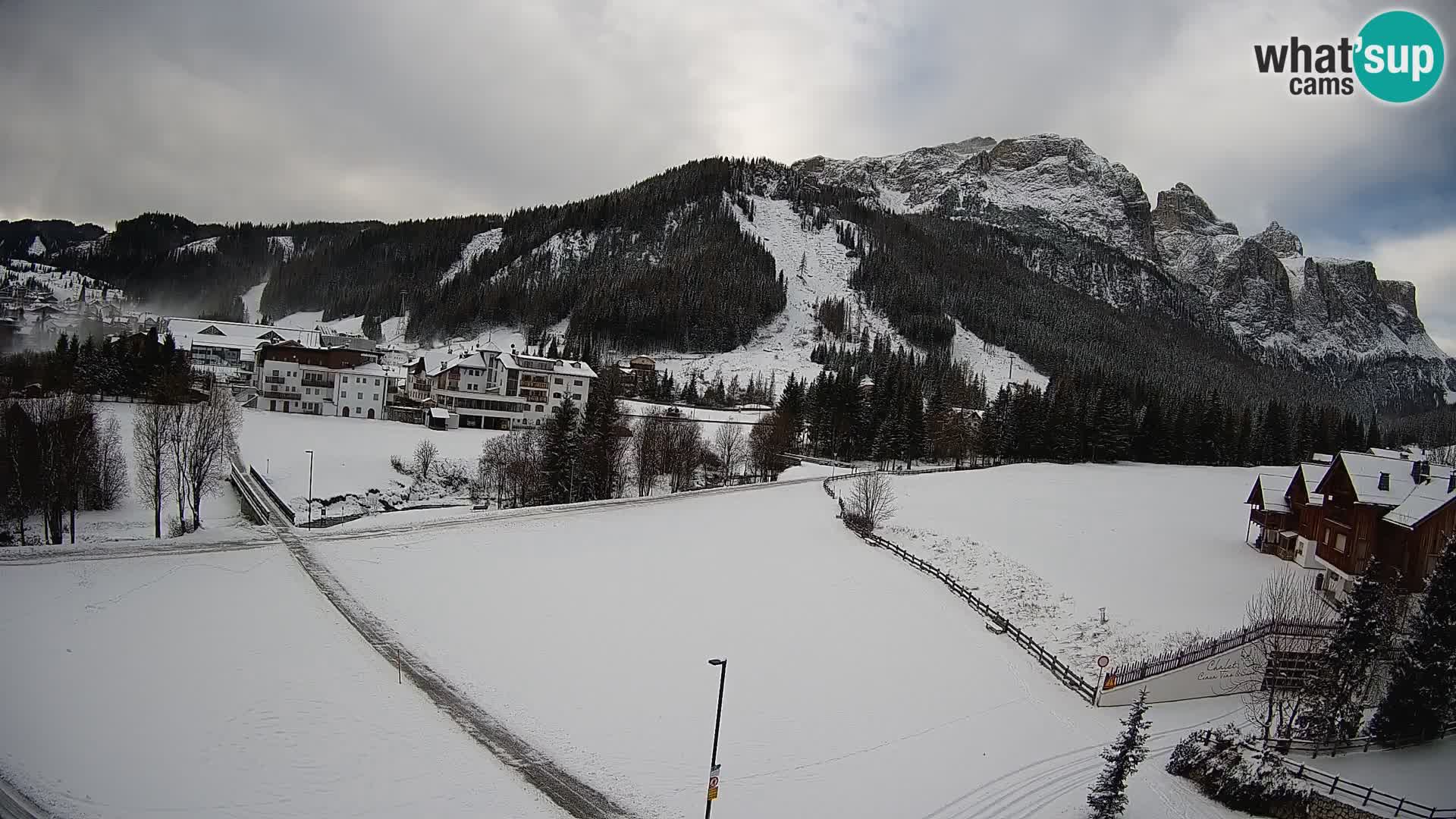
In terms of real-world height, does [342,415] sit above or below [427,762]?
above

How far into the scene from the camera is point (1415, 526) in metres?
29.0

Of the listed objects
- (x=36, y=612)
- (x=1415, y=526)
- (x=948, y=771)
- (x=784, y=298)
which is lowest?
(x=948, y=771)

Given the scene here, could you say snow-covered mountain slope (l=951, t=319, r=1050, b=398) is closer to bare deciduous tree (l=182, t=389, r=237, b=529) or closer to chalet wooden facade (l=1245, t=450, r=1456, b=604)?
chalet wooden facade (l=1245, t=450, r=1456, b=604)

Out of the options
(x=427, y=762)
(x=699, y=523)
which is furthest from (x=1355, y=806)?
(x=699, y=523)

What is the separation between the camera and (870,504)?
1767 inches

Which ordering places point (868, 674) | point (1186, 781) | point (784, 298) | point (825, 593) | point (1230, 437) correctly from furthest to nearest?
point (784, 298)
point (1230, 437)
point (825, 593)
point (868, 674)
point (1186, 781)

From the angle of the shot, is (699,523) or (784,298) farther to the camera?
(784,298)

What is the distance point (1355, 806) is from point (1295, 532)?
90.3 feet

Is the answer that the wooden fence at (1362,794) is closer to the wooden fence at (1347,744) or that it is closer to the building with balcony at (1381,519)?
the wooden fence at (1347,744)

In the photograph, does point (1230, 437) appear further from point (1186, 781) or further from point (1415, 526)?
point (1186, 781)

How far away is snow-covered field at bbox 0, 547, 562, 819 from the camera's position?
592 inches

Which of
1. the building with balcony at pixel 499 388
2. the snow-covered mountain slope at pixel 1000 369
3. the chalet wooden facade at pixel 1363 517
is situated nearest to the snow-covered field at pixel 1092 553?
the chalet wooden facade at pixel 1363 517

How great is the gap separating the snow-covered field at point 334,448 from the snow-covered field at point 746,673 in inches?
705

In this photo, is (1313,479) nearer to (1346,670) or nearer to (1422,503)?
(1422,503)
